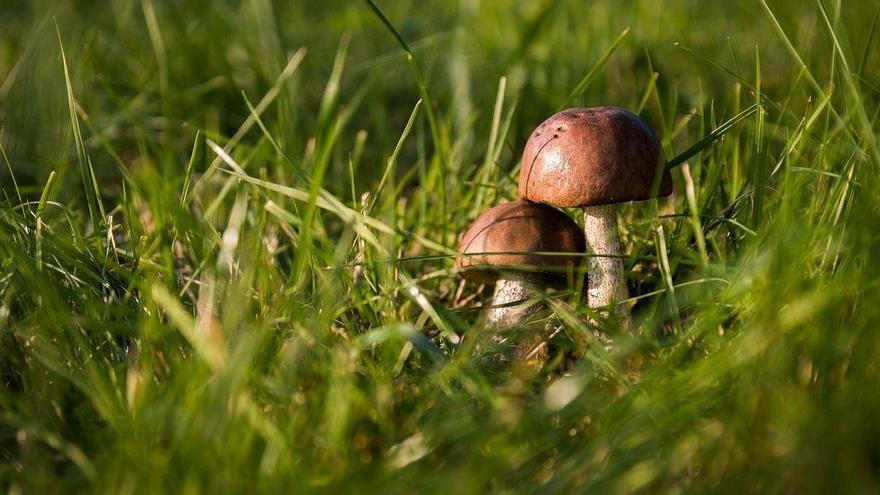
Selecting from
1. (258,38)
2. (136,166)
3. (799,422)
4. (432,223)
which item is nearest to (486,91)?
(258,38)

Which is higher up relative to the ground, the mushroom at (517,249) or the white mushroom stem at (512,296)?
the mushroom at (517,249)

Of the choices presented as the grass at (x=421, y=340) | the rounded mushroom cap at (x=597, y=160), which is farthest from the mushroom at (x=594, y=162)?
the grass at (x=421, y=340)

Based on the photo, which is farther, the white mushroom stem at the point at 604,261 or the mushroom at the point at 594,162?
the white mushroom stem at the point at 604,261

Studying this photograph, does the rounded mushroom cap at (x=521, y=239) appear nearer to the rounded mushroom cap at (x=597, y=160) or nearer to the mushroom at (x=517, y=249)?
the mushroom at (x=517, y=249)

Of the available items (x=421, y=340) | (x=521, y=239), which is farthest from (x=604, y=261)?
(x=421, y=340)

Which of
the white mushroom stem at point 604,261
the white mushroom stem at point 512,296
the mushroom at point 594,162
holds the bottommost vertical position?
the white mushroom stem at point 512,296

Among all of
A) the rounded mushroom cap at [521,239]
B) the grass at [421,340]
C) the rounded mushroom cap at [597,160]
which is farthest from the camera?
the rounded mushroom cap at [521,239]

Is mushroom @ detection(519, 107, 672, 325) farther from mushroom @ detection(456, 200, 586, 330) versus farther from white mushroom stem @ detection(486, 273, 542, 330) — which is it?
white mushroom stem @ detection(486, 273, 542, 330)

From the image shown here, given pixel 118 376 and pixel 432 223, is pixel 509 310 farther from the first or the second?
pixel 118 376

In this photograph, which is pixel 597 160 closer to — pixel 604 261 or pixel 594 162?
pixel 594 162
